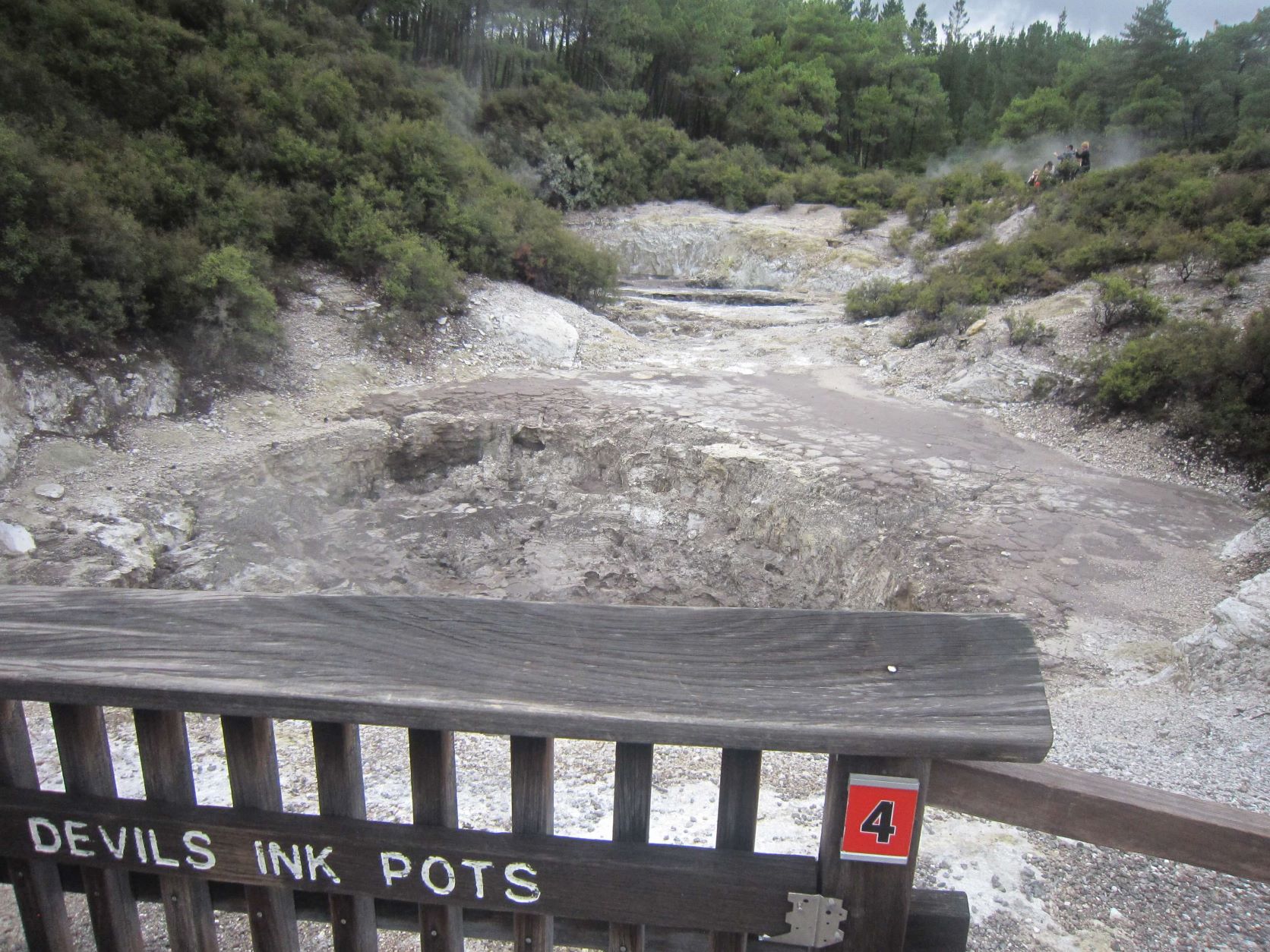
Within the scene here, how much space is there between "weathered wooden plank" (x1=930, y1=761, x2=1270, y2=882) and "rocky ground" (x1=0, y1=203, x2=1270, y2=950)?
1.37 metres

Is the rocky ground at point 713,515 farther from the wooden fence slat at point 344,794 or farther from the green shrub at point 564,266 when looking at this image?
the wooden fence slat at point 344,794

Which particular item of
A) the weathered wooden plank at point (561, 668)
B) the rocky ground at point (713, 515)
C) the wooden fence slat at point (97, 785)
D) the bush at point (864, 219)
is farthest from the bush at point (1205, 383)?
the bush at point (864, 219)

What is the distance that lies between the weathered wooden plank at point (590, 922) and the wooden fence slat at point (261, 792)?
7 cm

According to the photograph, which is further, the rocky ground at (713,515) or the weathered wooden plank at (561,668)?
the rocky ground at (713,515)

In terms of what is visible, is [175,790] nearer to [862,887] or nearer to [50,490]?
[862,887]

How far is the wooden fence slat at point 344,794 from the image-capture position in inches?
55.3

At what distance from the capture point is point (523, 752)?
1355 mm

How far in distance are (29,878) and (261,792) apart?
0.57 meters

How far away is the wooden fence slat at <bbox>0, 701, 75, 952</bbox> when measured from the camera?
151 centimetres

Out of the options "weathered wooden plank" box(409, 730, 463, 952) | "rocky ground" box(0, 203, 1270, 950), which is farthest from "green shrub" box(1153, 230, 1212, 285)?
"weathered wooden plank" box(409, 730, 463, 952)

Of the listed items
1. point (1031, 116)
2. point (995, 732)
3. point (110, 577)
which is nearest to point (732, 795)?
point (995, 732)

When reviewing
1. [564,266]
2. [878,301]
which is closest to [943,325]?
[878,301]

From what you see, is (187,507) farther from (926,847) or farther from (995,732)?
(995,732)

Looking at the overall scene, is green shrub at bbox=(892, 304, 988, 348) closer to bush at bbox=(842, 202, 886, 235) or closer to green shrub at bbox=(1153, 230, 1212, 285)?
green shrub at bbox=(1153, 230, 1212, 285)
